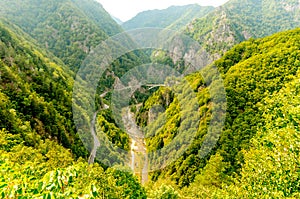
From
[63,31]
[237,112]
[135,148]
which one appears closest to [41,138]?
[135,148]

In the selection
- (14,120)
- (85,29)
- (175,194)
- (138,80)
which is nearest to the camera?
(175,194)

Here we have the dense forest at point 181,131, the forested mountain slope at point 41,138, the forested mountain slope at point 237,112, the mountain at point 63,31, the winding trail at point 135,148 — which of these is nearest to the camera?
the forested mountain slope at point 41,138

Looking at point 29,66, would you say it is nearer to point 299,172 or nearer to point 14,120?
point 14,120

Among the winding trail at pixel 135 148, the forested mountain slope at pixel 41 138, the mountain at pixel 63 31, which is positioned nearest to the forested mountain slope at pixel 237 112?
the winding trail at pixel 135 148

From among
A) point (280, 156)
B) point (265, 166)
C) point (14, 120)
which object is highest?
point (280, 156)

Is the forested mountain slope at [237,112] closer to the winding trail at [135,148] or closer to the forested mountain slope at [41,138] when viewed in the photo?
the winding trail at [135,148]

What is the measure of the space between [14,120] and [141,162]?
22.2 m

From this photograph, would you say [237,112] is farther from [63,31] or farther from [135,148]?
[63,31]

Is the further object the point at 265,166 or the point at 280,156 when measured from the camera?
→ the point at 265,166

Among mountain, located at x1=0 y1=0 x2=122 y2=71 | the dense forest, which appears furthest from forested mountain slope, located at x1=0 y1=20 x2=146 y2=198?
mountain, located at x1=0 y1=0 x2=122 y2=71

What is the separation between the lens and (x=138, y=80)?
8188 centimetres

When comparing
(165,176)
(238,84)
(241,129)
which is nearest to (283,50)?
(238,84)

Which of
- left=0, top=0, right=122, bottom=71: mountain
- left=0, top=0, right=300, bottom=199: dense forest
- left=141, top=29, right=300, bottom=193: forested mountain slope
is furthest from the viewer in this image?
left=0, top=0, right=122, bottom=71: mountain

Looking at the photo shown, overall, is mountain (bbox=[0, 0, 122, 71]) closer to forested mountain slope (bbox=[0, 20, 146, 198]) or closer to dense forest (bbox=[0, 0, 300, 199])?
forested mountain slope (bbox=[0, 20, 146, 198])
